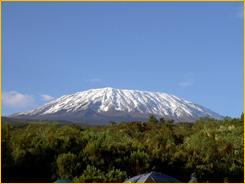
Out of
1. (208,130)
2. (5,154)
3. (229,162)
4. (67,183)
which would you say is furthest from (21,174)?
(208,130)

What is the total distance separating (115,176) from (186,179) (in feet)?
14.1

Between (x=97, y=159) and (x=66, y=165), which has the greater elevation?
(x=97, y=159)

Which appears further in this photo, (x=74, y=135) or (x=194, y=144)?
(x=194, y=144)

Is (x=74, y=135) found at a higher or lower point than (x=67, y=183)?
higher

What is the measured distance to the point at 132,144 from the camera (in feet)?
110

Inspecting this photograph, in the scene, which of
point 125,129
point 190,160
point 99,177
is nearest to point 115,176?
point 99,177

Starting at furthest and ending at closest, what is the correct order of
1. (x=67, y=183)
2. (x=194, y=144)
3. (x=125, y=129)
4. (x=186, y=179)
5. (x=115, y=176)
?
1. (x=125, y=129)
2. (x=194, y=144)
3. (x=186, y=179)
4. (x=115, y=176)
5. (x=67, y=183)

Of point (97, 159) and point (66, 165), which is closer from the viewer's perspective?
point (66, 165)

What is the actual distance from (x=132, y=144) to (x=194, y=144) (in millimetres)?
7592

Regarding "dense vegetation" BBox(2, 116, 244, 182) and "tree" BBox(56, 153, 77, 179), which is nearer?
"tree" BBox(56, 153, 77, 179)

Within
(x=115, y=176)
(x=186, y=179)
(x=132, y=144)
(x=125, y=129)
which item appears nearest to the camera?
(x=115, y=176)

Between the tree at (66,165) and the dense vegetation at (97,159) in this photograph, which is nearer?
the tree at (66,165)

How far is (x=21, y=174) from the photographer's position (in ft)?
97.0

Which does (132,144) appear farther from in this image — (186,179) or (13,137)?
(13,137)
